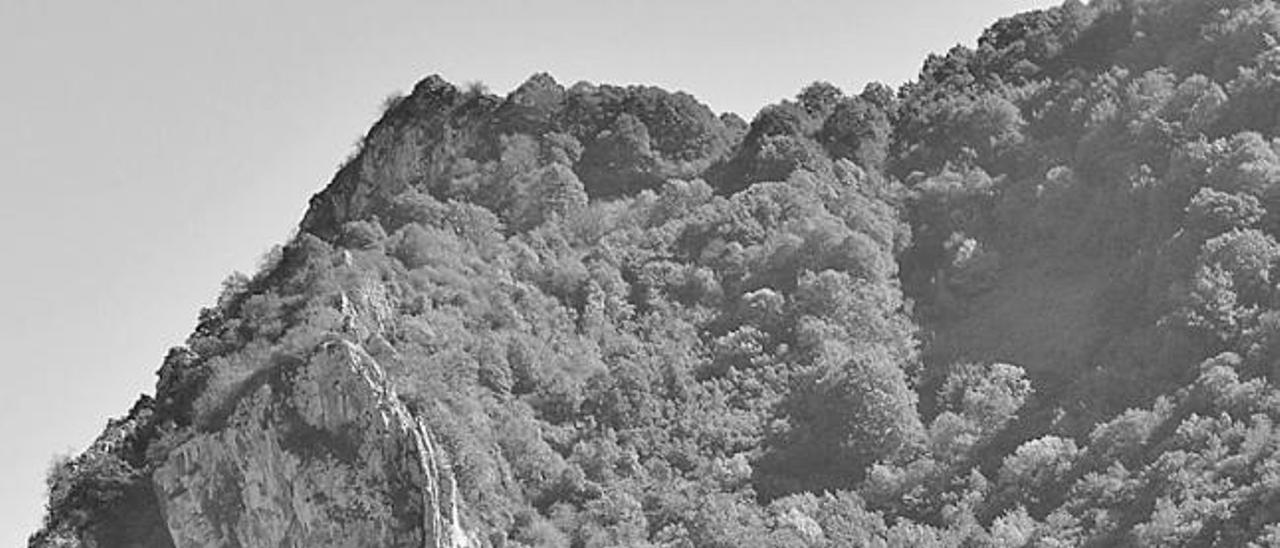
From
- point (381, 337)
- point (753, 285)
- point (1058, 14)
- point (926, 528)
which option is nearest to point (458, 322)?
point (381, 337)

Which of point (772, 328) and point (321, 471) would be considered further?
point (772, 328)

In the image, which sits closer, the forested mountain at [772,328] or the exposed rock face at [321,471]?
the exposed rock face at [321,471]

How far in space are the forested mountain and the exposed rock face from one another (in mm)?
107

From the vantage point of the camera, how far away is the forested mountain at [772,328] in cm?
8356

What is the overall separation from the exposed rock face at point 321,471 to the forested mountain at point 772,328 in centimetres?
11

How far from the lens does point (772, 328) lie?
9475cm

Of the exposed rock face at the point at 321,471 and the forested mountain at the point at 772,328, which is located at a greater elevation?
the forested mountain at the point at 772,328

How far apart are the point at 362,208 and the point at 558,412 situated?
16460 mm

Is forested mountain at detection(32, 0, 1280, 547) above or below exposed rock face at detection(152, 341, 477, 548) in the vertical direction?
above

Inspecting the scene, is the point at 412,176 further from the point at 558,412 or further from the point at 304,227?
the point at 558,412

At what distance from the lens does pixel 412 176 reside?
10500cm

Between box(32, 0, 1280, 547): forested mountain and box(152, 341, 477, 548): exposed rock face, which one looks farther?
box(32, 0, 1280, 547): forested mountain

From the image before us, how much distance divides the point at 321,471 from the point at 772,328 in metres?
18.3

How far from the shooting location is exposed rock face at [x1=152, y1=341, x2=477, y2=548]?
3216 inches
